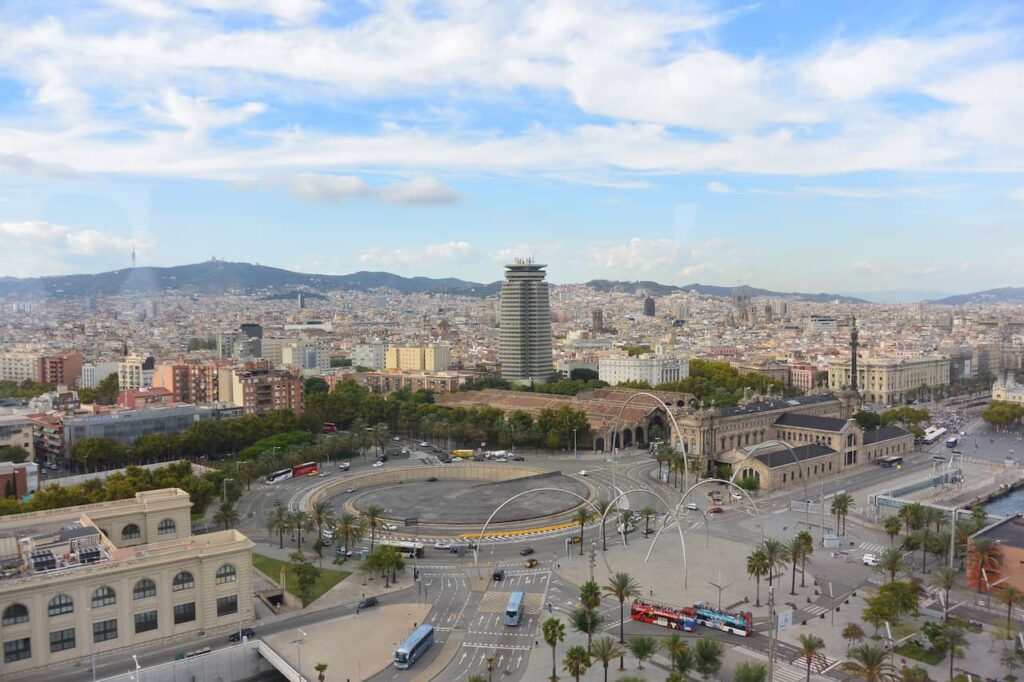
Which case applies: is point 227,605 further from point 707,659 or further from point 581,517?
point 707,659

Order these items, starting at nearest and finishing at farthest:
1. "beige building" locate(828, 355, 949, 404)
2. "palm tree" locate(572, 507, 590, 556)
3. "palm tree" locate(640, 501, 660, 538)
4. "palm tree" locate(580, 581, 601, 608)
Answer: "palm tree" locate(580, 581, 601, 608), "palm tree" locate(572, 507, 590, 556), "palm tree" locate(640, 501, 660, 538), "beige building" locate(828, 355, 949, 404)

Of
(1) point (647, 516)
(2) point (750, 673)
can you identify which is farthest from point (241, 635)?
(1) point (647, 516)

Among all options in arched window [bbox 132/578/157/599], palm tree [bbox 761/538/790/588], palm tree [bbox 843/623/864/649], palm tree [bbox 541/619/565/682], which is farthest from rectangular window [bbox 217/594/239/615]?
palm tree [bbox 843/623/864/649]

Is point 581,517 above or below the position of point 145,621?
above

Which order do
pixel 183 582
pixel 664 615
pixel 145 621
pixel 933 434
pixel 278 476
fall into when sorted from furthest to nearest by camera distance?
pixel 933 434 → pixel 278 476 → pixel 664 615 → pixel 183 582 → pixel 145 621

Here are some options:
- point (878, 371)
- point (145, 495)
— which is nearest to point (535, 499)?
point (145, 495)

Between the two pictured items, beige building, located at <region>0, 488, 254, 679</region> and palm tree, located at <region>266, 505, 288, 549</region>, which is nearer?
beige building, located at <region>0, 488, 254, 679</region>

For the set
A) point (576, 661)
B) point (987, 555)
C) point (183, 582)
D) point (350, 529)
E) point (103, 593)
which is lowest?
point (576, 661)

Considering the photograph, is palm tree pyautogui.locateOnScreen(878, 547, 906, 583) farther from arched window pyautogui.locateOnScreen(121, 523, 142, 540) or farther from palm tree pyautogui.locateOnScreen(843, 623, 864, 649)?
arched window pyautogui.locateOnScreen(121, 523, 142, 540)
